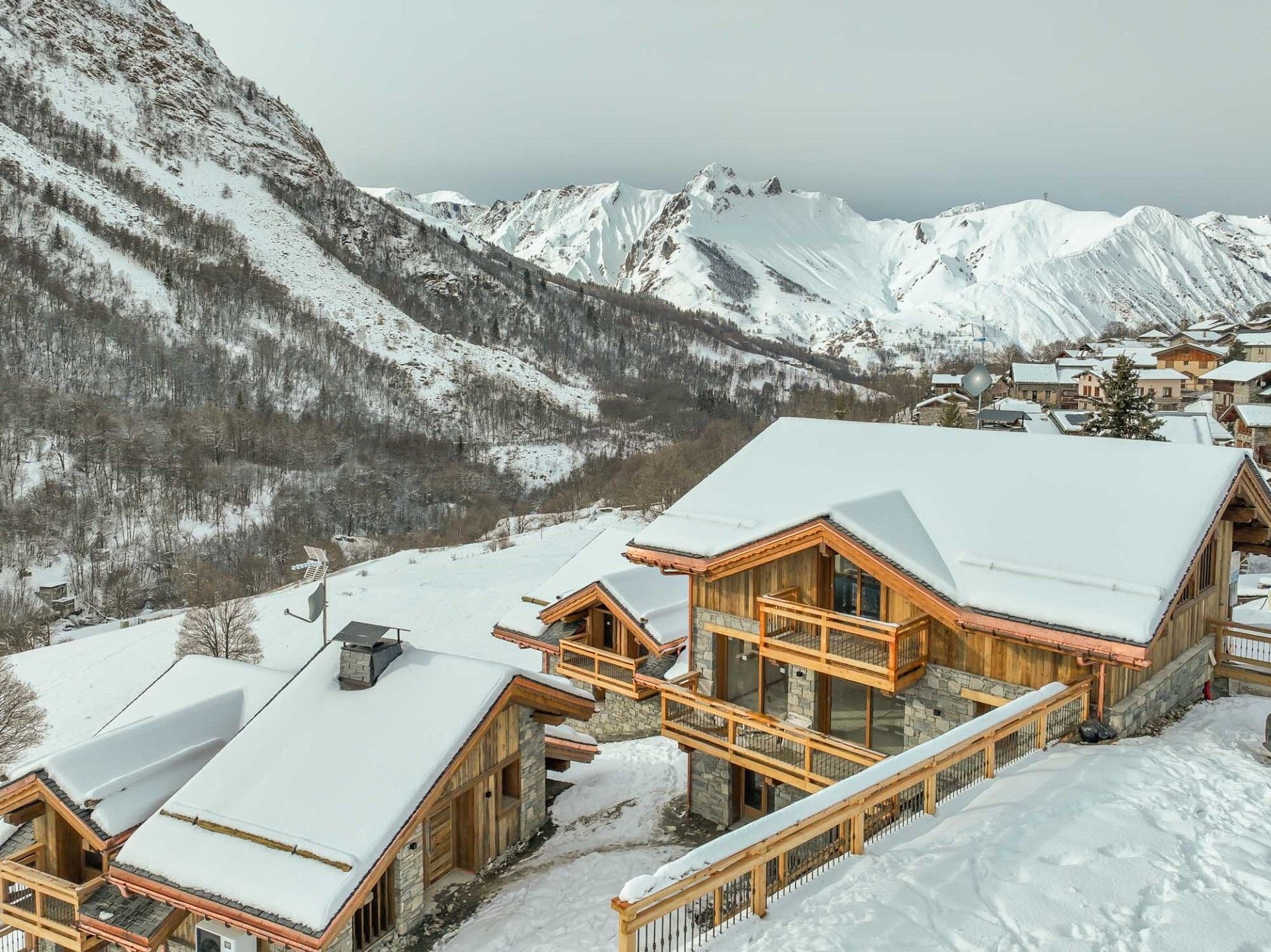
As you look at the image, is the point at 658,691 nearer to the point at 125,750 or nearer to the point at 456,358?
the point at 125,750

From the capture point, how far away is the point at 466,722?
1302 centimetres

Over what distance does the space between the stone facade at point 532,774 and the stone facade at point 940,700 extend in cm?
664

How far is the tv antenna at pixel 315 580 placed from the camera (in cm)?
1849

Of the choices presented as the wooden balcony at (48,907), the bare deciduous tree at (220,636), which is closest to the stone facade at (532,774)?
the wooden balcony at (48,907)

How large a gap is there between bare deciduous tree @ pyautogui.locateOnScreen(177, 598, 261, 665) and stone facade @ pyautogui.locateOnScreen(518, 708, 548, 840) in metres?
22.5

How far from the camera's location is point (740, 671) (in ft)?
52.0

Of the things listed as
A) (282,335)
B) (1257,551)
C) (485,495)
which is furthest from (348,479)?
(1257,551)

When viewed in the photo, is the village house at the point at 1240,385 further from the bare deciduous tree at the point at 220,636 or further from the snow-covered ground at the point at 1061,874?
the bare deciduous tree at the point at 220,636

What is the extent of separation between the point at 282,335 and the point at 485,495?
45.1 metres

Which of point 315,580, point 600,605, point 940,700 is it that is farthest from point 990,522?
point 315,580

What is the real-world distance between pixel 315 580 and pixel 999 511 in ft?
150

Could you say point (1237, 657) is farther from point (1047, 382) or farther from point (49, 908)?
point (1047, 382)

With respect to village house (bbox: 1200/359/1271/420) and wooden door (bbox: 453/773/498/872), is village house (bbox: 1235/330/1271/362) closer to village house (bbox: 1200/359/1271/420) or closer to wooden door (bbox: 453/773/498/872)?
village house (bbox: 1200/359/1271/420)

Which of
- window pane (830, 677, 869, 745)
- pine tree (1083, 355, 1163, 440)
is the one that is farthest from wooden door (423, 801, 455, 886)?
pine tree (1083, 355, 1163, 440)
